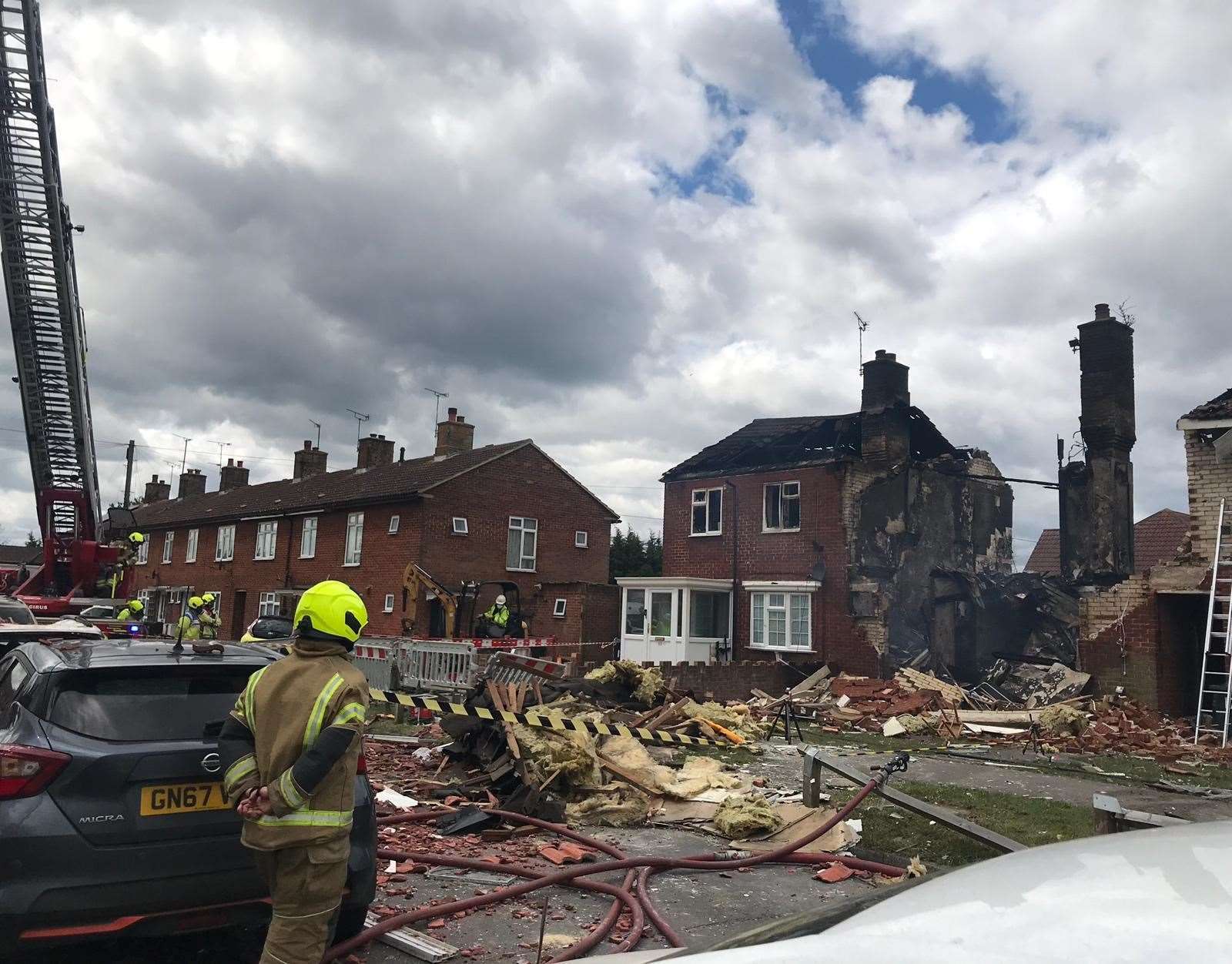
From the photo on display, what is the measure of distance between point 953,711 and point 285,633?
45.1 ft

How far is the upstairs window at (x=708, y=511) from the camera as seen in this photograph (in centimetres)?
2653

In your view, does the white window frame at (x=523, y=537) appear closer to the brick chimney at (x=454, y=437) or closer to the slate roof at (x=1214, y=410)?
the brick chimney at (x=454, y=437)

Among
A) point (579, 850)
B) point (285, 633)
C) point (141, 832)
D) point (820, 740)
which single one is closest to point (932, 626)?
point (820, 740)

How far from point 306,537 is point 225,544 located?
690 cm

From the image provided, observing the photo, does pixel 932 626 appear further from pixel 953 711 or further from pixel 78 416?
pixel 78 416

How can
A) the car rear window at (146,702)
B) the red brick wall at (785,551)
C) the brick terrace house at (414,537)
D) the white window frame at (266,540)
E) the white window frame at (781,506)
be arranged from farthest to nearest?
the white window frame at (266,540) < the brick terrace house at (414,537) < the white window frame at (781,506) < the red brick wall at (785,551) < the car rear window at (146,702)

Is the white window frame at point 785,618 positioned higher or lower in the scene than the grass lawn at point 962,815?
higher

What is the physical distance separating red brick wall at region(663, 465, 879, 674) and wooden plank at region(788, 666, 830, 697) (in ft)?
2.77

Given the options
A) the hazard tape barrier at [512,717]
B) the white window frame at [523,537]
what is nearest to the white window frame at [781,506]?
the white window frame at [523,537]

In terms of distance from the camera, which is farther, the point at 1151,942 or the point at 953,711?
the point at 953,711

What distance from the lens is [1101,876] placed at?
5.35 feet

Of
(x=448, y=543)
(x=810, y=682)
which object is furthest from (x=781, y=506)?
(x=448, y=543)

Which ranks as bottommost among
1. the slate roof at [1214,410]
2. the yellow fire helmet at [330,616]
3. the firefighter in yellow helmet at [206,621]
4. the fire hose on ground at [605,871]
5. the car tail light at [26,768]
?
the fire hose on ground at [605,871]

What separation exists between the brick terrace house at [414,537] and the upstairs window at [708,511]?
359cm
